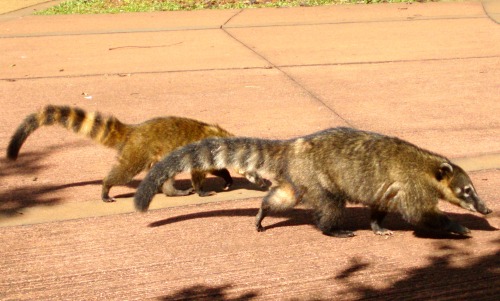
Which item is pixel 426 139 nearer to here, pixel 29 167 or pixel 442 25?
pixel 29 167

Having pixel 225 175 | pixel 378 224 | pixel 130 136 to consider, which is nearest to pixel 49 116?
pixel 130 136

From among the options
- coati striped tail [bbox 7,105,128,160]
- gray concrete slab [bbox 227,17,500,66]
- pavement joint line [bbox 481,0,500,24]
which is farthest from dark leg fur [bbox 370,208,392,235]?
Answer: pavement joint line [bbox 481,0,500,24]

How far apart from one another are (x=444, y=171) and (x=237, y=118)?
136 inches

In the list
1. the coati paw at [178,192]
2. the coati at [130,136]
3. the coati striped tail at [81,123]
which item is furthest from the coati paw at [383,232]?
the coati striped tail at [81,123]

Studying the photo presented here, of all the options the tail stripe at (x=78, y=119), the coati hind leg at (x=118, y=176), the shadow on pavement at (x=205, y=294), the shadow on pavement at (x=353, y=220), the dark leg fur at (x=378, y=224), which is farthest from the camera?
the tail stripe at (x=78, y=119)

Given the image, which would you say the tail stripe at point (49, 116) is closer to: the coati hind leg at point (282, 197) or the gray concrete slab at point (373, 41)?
the coati hind leg at point (282, 197)

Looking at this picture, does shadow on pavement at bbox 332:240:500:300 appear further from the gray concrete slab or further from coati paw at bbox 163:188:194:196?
the gray concrete slab

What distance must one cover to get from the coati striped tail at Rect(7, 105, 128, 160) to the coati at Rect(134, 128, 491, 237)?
1.41 meters

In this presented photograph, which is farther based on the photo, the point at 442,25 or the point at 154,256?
the point at 442,25

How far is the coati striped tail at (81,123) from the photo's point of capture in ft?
23.1

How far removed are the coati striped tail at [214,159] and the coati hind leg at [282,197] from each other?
148mm

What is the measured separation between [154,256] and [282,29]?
8.32 m

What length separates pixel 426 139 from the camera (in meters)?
8.20

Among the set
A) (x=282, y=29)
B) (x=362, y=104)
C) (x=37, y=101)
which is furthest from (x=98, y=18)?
(x=362, y=104)
